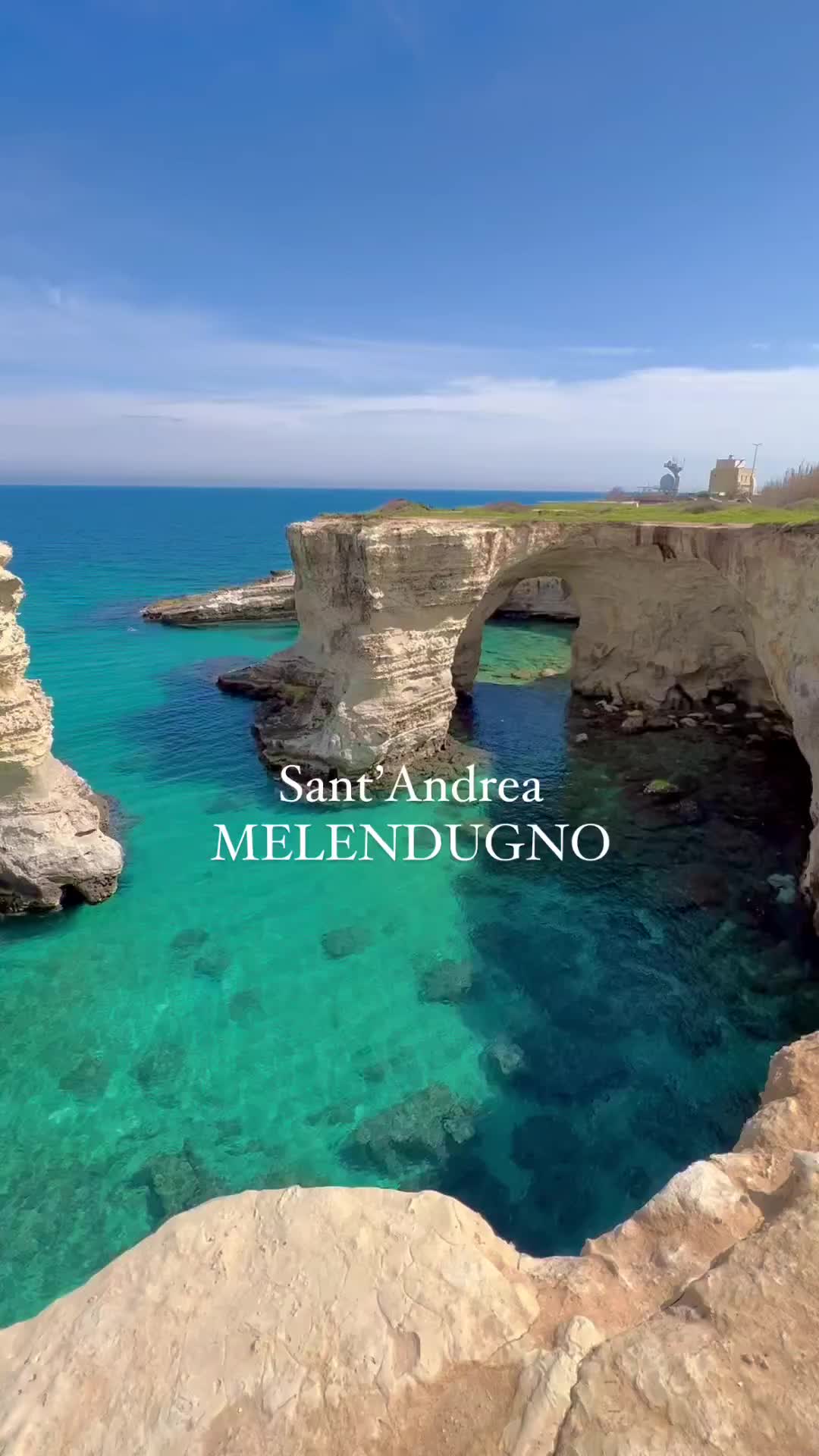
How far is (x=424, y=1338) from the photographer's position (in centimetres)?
461

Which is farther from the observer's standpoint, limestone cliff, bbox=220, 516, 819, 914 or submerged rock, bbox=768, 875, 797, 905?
limestone cliff, bbox=220, 516, 819, 914

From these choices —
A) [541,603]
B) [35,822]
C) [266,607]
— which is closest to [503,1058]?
[35,822]

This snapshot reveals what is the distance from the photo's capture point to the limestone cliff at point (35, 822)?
15.0 m

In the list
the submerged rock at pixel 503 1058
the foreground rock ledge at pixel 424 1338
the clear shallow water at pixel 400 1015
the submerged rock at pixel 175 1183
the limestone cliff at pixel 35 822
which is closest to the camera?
the foreground rock ledge at pixel 424 1338

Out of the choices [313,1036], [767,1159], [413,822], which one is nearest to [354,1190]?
[767,1159]

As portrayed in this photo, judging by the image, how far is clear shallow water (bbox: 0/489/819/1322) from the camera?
33.6 ft

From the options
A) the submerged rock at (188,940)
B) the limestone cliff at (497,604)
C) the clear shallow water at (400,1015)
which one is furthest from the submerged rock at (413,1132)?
the limestone cliff at (497,604)

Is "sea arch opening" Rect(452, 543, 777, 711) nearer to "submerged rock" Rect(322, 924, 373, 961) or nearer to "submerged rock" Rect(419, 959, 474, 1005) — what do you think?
"submerged rock" Rect(322, 924, 373, 961)

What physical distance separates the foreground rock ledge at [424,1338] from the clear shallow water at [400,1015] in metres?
5.22

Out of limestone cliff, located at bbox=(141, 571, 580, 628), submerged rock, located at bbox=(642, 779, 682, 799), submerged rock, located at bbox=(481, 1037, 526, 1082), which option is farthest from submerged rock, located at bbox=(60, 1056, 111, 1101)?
limestone cliff, located at bbox=(141, 571, 580, 628)

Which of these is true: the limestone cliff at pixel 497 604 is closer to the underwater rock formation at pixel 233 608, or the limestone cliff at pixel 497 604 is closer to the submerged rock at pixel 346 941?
the submerged rock at pixel 346 941

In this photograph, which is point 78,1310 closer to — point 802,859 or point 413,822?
point 413,822

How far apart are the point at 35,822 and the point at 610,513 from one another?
22.6 metres

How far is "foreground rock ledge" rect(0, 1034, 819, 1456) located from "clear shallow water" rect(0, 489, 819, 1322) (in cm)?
522
